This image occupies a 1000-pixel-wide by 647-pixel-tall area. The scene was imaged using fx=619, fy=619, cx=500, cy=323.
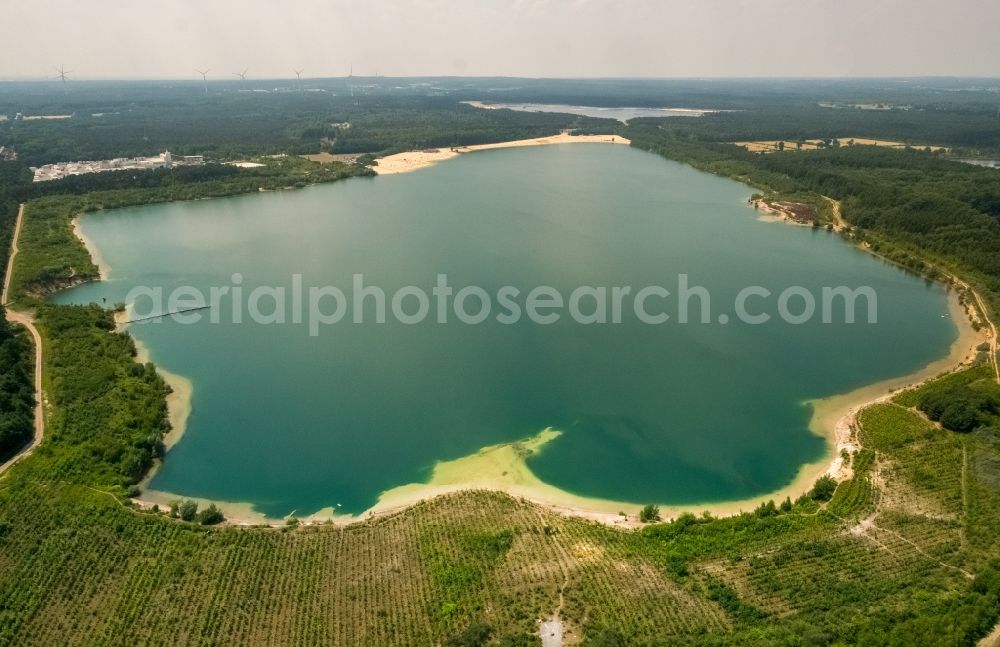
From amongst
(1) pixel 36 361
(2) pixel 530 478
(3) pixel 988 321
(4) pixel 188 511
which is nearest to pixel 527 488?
(2) pixel 530 478

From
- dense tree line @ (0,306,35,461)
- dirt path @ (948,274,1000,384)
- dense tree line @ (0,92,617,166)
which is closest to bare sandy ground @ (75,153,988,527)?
dirt path @ (948,274,1000,384)

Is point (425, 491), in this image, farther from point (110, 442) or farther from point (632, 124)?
point (632, 124)

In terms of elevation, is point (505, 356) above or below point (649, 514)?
above

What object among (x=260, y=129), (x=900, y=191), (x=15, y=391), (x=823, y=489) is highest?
(x=260, y=129)

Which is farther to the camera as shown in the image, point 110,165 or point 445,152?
point 445,152

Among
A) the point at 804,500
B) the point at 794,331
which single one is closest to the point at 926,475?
the point at 804,500

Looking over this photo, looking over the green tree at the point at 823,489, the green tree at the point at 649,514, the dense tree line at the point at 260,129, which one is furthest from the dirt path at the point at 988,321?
the dense tree line at the point at 260,129

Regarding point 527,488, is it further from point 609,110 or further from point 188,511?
point 609,110
